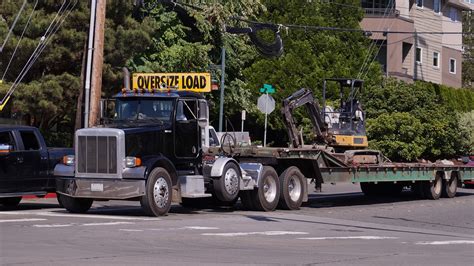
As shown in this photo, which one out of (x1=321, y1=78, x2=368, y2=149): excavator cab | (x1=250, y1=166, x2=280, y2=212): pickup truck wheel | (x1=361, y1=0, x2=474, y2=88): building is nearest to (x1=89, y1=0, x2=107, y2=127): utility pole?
(x1=250, y1=166, x2=280, y2=212): pickup truck wheel

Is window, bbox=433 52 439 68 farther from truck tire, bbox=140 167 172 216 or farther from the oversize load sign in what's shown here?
truck tire, bbox=140 167 172 216

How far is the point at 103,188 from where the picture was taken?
60.1ft

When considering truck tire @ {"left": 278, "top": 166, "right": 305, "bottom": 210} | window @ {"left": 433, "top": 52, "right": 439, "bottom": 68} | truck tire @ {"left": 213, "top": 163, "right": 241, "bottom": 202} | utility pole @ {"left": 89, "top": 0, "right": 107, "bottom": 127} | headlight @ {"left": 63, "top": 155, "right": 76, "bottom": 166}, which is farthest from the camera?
window @ {"left": 433, "top": 52, "right": 439, "bottom": 68}

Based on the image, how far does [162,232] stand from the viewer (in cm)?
1556

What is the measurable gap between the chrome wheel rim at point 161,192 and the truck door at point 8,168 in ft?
11.6

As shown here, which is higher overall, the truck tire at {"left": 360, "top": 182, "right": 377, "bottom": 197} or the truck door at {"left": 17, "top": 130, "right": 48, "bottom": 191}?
the truck door at {"left": 17, "top": 130, "right": 48, "bottom": 191}

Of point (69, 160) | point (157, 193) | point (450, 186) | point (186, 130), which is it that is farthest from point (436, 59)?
point (69, 160)

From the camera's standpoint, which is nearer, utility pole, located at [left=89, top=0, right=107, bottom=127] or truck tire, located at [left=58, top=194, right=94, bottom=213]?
truck tire, located at [left=58, top=194, right=94, bottom=213]

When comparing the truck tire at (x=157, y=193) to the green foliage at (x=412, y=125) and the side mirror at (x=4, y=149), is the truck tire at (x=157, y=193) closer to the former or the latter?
the side mirror at (x=4, y=149)

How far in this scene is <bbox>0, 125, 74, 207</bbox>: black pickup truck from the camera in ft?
64.8

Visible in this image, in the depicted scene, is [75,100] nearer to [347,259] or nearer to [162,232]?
[162,232]

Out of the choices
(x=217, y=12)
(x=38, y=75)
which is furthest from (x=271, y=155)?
(x=217, y=12)

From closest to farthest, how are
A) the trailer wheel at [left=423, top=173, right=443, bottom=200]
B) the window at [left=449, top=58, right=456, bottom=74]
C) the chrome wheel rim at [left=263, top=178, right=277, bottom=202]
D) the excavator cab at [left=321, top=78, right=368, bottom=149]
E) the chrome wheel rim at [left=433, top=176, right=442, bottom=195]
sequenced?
the chrome wheel rim at [left=263, top=178, right=277, bottom=202], the excavator cab at [left=321, top=78, right=368, bottom=149], the trailer wheel at [left=423, top=173, right=443, bottom=200], the chrome wheel rim at [left=433, top=176, right=442, bottom=195], the window at [left=449, top=58, right=456, bottom=74]

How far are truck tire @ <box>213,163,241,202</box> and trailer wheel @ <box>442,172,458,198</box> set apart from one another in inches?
413
